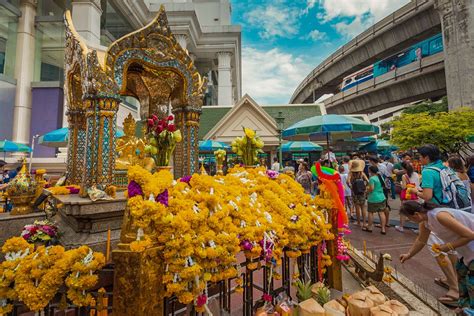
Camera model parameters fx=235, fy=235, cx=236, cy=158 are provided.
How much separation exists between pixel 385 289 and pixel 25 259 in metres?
4.03

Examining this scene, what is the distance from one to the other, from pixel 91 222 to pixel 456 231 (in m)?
4.50

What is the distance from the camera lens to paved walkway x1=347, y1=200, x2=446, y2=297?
3645 millimetres

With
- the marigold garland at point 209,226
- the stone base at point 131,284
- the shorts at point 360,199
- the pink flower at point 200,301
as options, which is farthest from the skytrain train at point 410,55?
the stone base at point 131,284

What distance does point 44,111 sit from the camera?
1255 centimetres

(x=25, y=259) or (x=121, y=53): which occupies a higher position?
(x=121, y=53)

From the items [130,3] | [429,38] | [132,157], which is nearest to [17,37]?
[130,3]

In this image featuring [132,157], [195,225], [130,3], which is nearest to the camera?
[195,225]

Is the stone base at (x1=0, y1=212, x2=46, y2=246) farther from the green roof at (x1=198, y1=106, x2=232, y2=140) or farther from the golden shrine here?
the green roof at (x1=198, y1=106, x2=232, y2=140)

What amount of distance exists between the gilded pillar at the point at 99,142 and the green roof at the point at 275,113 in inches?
579

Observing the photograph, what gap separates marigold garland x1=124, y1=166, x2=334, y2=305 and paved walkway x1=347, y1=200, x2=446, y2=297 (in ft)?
6.64

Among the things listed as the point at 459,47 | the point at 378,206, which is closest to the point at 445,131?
the point at 459,47

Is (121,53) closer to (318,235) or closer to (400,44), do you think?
(318,235)

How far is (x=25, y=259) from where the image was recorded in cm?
183

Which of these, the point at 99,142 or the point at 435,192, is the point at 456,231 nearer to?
the point at 435,192
